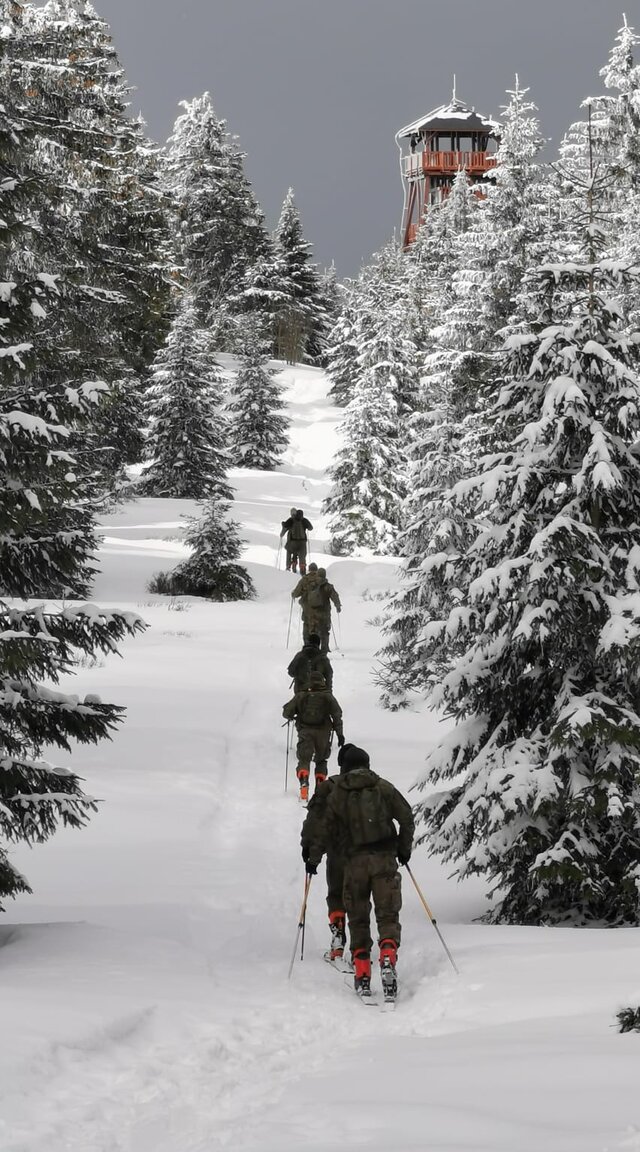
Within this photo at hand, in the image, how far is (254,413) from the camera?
5272 cm

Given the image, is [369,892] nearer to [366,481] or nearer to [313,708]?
[313,708]

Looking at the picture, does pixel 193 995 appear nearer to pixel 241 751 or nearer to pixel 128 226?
pixel 241 751

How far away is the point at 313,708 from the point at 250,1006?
20.4 feet

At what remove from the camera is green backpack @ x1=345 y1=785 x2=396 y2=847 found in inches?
301

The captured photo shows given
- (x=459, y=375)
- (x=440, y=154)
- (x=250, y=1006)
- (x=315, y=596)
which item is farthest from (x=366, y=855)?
(x=440, y=154)

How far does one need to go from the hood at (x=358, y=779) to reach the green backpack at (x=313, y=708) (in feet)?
16.3

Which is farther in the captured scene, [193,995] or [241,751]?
[241,751]

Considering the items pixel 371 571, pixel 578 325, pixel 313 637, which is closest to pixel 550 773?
pixel 578 325

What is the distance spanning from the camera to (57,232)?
853 inches

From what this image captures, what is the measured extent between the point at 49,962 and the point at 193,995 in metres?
1.15

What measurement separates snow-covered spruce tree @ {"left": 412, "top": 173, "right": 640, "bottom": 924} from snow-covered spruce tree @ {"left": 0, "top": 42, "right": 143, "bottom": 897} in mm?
2887

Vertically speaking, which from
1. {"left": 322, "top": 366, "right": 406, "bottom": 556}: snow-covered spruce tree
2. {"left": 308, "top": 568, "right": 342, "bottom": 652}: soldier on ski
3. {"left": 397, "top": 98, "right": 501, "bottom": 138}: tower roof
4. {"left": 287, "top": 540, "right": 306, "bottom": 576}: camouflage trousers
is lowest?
{"left": 308, "top": 568, "right": 342, "bottom": 652}: soldier on ski

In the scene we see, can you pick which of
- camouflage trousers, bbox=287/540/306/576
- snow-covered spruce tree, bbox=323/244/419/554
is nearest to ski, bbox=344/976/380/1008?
camouflage trousers, bbox=287/540/306/576

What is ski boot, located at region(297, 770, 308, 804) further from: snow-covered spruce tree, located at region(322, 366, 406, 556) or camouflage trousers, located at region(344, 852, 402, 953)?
snow-covered spruce tree, located at region(322, 366, 406, 556)
